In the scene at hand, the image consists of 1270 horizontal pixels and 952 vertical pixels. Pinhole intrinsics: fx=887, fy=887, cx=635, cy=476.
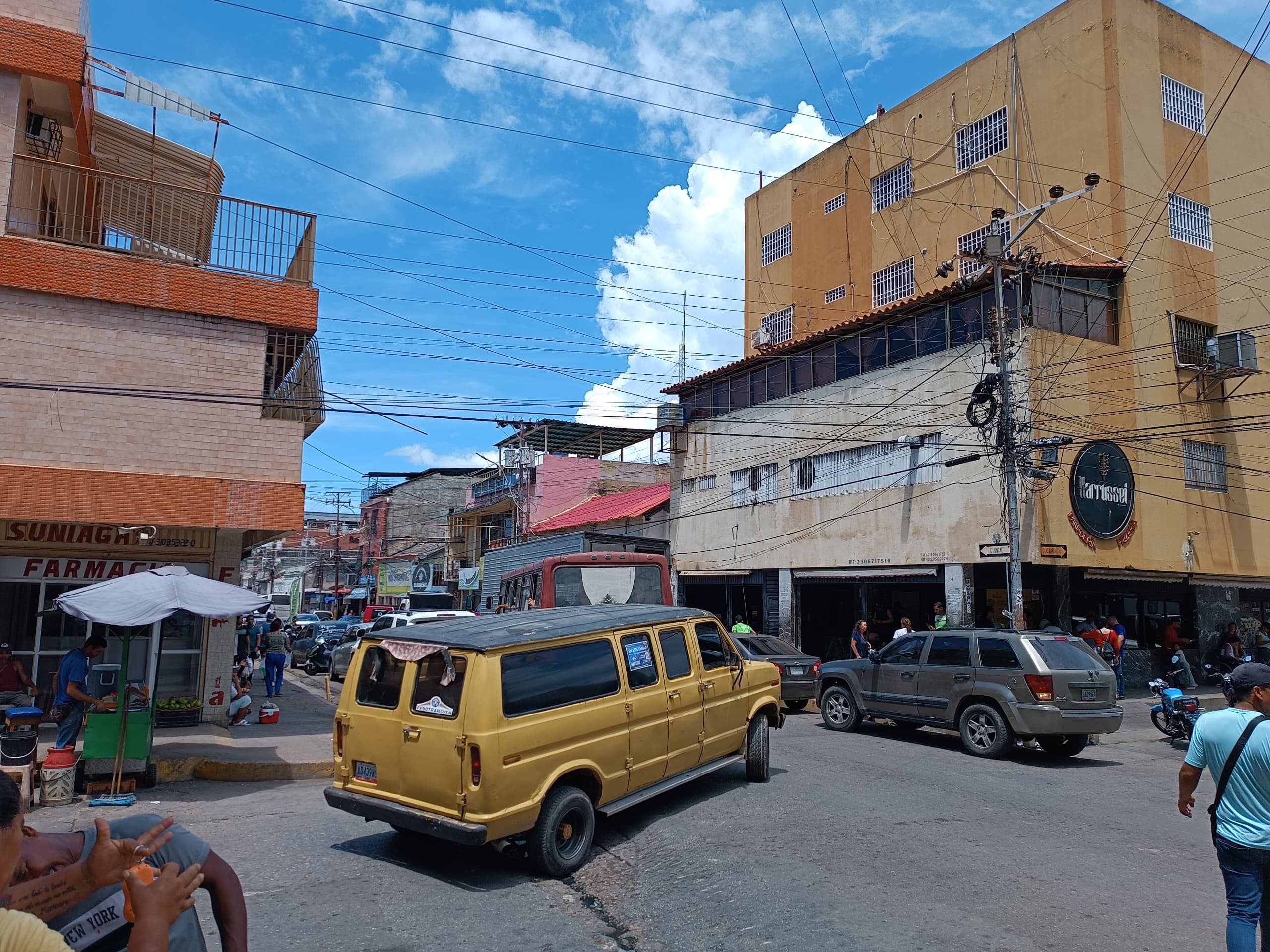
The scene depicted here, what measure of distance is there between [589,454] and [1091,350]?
104ft

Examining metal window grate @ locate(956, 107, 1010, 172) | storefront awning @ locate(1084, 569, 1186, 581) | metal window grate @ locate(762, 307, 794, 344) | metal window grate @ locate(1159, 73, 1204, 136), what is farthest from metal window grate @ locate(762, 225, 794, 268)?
storefront awning @ locate(1084, 569, 1186, 581)

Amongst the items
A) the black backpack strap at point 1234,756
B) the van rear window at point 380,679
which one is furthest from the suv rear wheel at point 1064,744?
the van rear window at point 380,679

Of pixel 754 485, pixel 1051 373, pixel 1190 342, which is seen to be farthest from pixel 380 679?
pixel 1190 342

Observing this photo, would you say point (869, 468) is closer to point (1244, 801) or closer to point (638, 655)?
point (638, 655)

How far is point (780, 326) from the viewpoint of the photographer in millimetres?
31953

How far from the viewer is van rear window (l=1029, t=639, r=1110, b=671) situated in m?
11.4

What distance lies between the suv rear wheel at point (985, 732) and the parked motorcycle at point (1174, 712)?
3.43m

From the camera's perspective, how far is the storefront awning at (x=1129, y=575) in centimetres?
1967

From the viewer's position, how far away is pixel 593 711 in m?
7.26

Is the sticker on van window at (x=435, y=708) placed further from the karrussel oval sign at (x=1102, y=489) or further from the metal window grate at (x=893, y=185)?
the metal window grate at (x=893, y=185)

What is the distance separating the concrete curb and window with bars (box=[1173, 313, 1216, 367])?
69.3 ft

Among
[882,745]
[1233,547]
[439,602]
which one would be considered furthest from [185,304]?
[1233,547]

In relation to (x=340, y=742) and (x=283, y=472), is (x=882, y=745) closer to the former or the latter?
(x=340, y=742)

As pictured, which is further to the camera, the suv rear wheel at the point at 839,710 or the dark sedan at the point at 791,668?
the dark sedan at the point at 791,668
